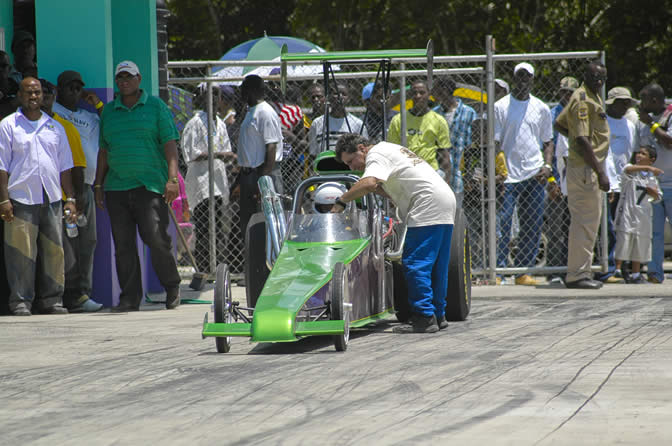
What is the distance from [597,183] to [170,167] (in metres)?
4.73

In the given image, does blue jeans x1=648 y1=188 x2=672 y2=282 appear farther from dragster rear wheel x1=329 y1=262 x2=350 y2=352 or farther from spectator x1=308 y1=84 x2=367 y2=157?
dragster rear wheel x1=329 y1=262 x2=350 y2=352

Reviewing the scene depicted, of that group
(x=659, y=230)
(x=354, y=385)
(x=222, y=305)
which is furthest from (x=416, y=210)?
(x=659, y=230)

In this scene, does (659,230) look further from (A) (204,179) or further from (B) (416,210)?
(A) (204,179)

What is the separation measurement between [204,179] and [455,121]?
3199 millimetres

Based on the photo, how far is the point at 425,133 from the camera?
531 inches

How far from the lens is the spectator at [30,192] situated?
11273 mm

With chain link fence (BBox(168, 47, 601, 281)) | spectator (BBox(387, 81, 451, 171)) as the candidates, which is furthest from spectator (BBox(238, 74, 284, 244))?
spectator (BBox(387, 81, 451, 171))

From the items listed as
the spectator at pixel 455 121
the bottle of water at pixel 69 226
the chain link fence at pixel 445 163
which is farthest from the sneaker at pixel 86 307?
the spectator at pixel 455 121

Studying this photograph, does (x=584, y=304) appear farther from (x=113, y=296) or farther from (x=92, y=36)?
(x=92, y=36)

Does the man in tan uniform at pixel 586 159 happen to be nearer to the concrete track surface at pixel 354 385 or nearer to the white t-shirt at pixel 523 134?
the white t-shirt at pixel 523 134

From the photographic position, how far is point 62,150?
1145cm

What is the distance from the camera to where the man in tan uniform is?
12.7 meters

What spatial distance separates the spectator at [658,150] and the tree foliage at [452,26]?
530 inches

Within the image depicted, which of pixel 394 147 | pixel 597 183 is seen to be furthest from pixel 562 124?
pixel 394 147
